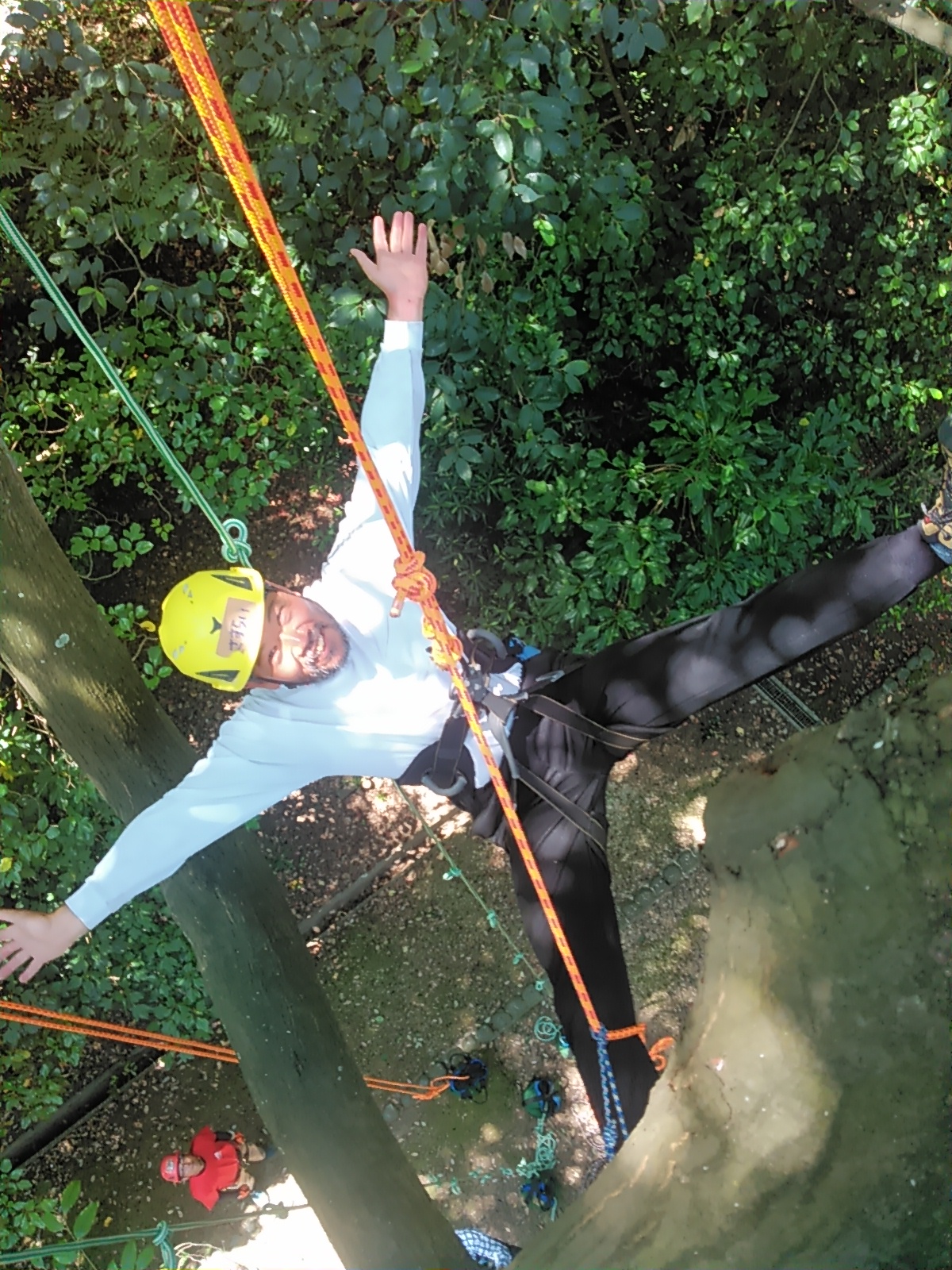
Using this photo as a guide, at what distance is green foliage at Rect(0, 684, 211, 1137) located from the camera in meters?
2.61

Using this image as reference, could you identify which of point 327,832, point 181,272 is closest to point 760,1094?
point 327,832

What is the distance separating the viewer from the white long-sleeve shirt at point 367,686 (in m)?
2.04

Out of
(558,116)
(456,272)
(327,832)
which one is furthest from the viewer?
(327,832)

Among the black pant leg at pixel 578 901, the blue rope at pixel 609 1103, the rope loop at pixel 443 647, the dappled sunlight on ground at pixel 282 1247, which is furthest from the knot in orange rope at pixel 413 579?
the dappled sunlight on ground at pixel 282 1247

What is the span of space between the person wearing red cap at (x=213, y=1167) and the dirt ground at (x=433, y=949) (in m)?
0.08

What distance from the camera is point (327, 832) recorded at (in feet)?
12.1

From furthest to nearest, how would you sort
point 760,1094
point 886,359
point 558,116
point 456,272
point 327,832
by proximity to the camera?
point 327,832 → point 886,359 → point 456,272 → point 558,116 → point 760,1094

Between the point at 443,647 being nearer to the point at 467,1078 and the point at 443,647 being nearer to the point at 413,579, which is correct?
the point at 413,579

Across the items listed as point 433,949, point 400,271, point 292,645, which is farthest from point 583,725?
point 433,949

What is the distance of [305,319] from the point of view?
1536 millimetres

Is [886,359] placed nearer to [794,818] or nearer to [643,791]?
[643,791]

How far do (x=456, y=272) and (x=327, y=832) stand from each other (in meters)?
2.46

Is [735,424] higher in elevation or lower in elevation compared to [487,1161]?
higher

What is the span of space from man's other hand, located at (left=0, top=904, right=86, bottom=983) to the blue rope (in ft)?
4.43
